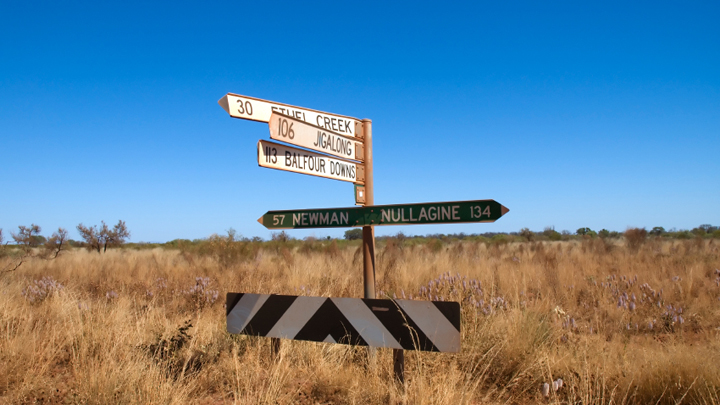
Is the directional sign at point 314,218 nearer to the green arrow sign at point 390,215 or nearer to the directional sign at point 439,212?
the green arrow sign at point 390,215

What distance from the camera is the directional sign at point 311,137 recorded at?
13.0 feet

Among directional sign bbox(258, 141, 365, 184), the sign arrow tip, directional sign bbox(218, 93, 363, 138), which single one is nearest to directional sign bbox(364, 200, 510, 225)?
directional sign bbox(258, 141, 365, 184)

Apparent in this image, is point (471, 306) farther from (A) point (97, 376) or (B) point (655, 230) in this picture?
(B) point (655, 230)

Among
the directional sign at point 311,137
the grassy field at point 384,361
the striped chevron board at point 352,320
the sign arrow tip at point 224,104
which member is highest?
the sign arrow tip at point 224,104

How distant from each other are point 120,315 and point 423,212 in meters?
4.49

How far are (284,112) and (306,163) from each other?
58 cm

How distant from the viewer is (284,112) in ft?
14.4

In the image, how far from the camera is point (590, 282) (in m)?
9.03

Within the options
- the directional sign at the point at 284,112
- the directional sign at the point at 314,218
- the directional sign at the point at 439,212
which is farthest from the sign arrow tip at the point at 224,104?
the directional sign at the point at 439,212

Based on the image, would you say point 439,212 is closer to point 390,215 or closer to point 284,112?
point 390,215

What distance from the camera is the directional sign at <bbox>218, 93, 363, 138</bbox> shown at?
4.04m

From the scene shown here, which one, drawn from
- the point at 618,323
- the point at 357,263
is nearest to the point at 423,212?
the point at 618,323

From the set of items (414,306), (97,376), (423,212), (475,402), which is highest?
(423,212)

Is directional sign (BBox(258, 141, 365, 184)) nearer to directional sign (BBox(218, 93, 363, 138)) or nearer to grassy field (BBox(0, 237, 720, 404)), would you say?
directional sign (BBox(218, 93, 363, 138))
